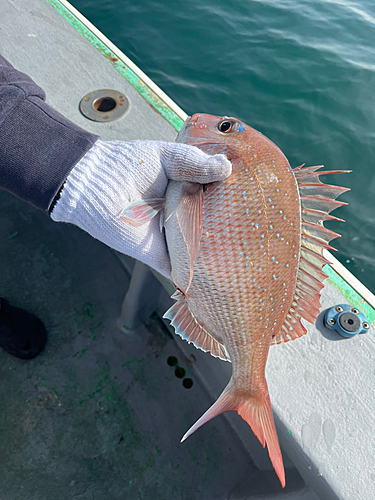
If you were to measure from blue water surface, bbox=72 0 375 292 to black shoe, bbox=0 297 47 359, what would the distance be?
3.13 m

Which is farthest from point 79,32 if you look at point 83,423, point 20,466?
point 20,466

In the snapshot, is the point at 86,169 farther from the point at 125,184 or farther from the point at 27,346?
the point at 27,346

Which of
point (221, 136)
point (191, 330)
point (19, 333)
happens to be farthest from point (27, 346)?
point (221, 136)

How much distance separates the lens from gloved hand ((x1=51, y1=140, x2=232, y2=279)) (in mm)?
1551

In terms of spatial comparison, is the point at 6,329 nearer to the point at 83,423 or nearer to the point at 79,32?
the point at 83,423

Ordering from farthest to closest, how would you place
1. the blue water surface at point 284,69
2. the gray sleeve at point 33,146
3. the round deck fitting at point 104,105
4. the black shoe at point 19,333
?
the blue water surface at point 284,69
the round deck fitting at point 104,105
the black shoe at point 19,333
the gray sleeve at point 33,146

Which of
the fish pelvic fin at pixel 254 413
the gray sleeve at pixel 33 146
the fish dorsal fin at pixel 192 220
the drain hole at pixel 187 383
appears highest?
the fish dorsal fin at pixel 192 220

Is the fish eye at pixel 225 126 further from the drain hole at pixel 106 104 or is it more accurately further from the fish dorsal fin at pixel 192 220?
the drain hole at pixel 106 104

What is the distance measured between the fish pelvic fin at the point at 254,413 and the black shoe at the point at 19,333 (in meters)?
1.60

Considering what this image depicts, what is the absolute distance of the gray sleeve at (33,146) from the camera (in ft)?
5.00

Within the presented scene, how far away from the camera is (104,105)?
8.80 ft

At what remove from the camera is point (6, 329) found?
243cm

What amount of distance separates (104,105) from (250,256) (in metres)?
2.04

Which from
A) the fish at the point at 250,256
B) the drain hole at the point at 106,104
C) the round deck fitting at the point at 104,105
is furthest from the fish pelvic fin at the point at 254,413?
the drain hole at the point at 106,104
